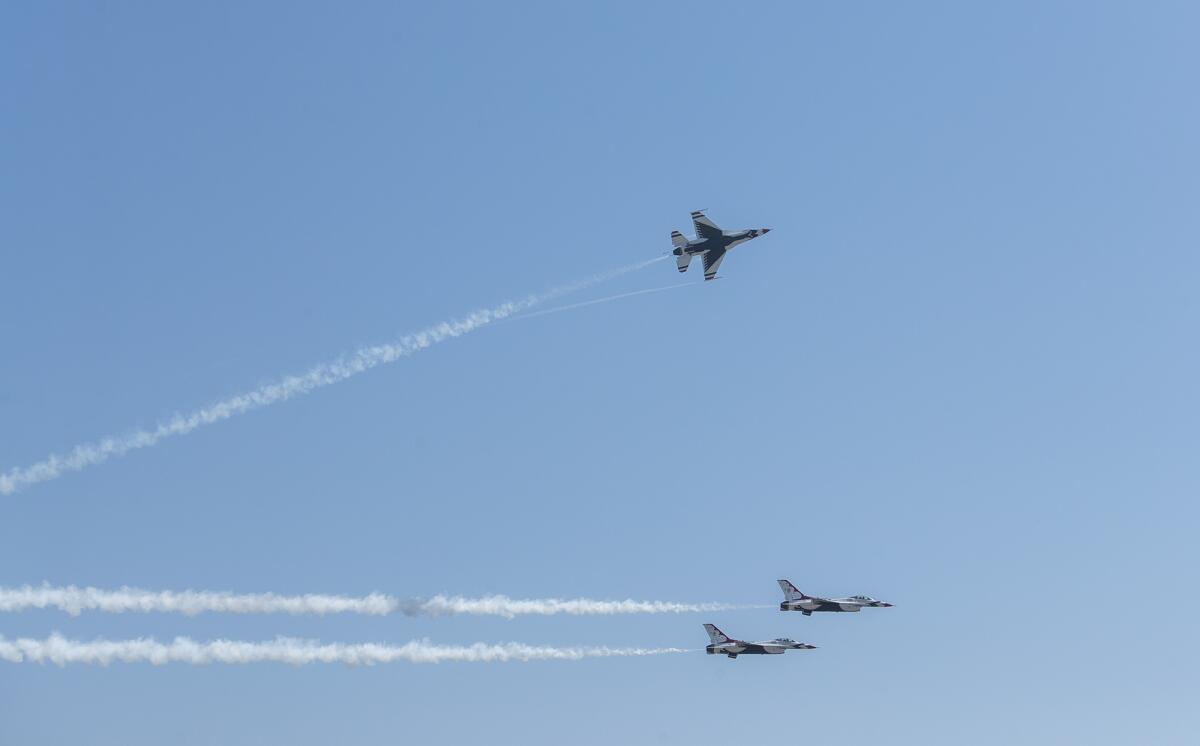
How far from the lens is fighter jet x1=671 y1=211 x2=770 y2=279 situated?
159 m

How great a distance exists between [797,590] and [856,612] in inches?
312

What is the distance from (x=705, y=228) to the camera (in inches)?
6314

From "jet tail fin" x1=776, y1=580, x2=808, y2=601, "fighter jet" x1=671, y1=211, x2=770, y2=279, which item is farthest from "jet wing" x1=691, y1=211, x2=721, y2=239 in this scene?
"jet tail fin" x1=776, y1=580, x2=808, y2=601

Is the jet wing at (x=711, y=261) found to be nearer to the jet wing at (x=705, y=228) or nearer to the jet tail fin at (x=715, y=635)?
the jet wing at (x=705, y=228)

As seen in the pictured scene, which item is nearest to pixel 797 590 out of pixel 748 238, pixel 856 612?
pixel 856 612

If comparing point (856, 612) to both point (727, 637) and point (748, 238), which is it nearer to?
point (727, 637)

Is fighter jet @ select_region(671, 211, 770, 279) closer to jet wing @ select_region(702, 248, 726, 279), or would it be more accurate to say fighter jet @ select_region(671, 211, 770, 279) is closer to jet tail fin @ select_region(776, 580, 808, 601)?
jet wing @ select_region(702, 248, 726, 279)

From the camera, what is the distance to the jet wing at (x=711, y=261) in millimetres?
160375

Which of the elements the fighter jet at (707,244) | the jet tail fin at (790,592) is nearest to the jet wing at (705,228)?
the fighter jet at (707,244)

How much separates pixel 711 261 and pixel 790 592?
4273 cm

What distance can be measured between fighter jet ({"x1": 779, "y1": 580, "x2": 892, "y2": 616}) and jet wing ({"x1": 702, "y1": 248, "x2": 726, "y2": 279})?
134 ft

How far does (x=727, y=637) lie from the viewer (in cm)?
17688

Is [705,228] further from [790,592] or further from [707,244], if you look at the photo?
[790,592]

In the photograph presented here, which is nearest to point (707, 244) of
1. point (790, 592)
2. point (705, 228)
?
point (705, 228)
